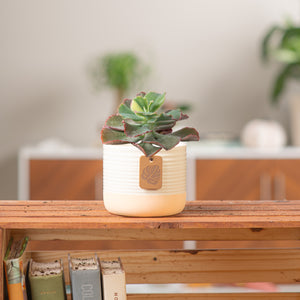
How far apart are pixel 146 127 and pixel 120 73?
6.75 ft

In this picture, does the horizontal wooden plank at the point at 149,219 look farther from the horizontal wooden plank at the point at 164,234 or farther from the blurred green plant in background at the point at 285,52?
the blurred green plant in background at the point at 285,52

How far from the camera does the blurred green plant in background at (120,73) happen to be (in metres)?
3.32

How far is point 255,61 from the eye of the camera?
3689 millimetres

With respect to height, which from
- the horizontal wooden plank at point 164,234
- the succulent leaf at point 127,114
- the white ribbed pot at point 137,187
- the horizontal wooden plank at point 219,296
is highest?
the succulent leaf at point 127,114

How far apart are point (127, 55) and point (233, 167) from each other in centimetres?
95

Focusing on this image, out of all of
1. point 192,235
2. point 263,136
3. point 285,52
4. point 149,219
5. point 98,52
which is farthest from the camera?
point 98,52

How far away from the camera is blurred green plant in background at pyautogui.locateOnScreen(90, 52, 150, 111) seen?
3.32 m

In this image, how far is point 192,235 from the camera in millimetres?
1520

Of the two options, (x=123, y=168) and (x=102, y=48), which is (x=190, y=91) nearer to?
(x=102, y=48)

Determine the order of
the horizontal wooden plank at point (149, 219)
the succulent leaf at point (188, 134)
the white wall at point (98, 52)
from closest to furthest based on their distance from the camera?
the horizontal wooden plank at point (149, 219) → the succulent leaf at point (188, 134) → the white wall at point (98, 52)

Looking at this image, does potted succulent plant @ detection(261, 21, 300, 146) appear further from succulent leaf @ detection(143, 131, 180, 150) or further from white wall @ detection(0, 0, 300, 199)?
succulent leaf @ detection(143, 131, 180, 150)

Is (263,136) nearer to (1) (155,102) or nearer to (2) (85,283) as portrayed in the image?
(1) (155,102)

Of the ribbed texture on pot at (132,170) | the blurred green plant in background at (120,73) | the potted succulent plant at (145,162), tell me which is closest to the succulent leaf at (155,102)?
the potted succulent plant at (145,162)

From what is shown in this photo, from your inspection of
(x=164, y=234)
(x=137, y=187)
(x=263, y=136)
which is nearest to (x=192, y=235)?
(x=164, y=234)
